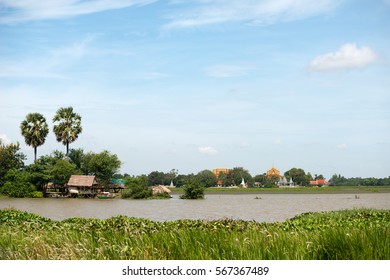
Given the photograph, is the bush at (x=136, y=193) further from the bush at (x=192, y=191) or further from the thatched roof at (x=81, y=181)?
the bush at (x=192, y=191)

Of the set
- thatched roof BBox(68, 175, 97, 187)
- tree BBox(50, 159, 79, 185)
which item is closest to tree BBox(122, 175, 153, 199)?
thatched roof BBox(68, 175, 97, 187)

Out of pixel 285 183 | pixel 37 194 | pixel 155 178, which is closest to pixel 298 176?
pixel 285 183

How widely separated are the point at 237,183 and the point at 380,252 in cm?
8439

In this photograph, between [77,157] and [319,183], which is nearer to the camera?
[77,157]

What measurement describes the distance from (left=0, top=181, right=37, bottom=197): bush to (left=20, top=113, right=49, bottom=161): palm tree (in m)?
9.24

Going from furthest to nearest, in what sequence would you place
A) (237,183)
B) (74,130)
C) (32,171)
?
(237,183) < (74,130) < (32,171)

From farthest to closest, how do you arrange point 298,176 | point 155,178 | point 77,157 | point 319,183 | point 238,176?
point 319,183, point 298,176, point 238,176, point 155,178, point 77,157

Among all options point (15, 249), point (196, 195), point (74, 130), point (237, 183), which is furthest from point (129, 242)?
point (237, 183)

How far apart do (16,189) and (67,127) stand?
17.1 m

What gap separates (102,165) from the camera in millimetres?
60812

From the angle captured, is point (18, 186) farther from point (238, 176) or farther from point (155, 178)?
point (238, 176)
